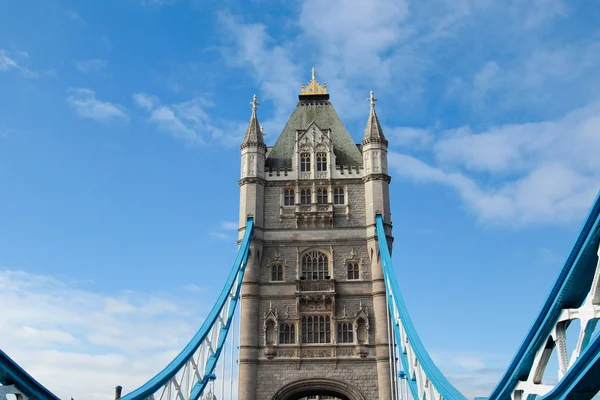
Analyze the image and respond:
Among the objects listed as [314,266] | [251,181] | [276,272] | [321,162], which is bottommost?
[276,272]

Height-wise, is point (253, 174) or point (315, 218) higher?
point (253, 174)

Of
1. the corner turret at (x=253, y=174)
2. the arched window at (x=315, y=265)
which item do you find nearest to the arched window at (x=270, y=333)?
the arched window at (x=315, y=265)

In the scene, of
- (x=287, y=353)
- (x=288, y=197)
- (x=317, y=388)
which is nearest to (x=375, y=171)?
(x=288, y=197)

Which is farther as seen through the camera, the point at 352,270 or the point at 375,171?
the point at 375,171

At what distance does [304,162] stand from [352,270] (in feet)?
21.2

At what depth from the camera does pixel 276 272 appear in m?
31.7

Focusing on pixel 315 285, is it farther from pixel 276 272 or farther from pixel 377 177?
pixel 377 177

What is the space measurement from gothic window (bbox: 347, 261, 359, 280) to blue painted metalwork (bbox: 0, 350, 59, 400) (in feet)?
64.0

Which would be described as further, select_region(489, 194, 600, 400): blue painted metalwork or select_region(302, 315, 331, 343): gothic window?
select_region(302, 315, 331, 343): gothic window

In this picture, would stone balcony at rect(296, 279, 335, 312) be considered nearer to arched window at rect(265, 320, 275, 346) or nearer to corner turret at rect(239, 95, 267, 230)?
arched window at rect(265, 320, 275, 346)

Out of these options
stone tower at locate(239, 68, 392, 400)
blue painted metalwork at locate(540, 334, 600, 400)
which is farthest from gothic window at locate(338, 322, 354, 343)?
blue painted metalwork at locate(540, 334, 600, 400)

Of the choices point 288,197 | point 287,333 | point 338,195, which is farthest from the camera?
point 288,197

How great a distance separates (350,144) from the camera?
117 feet

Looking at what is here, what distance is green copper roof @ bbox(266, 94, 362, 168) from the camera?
34.9 metres
